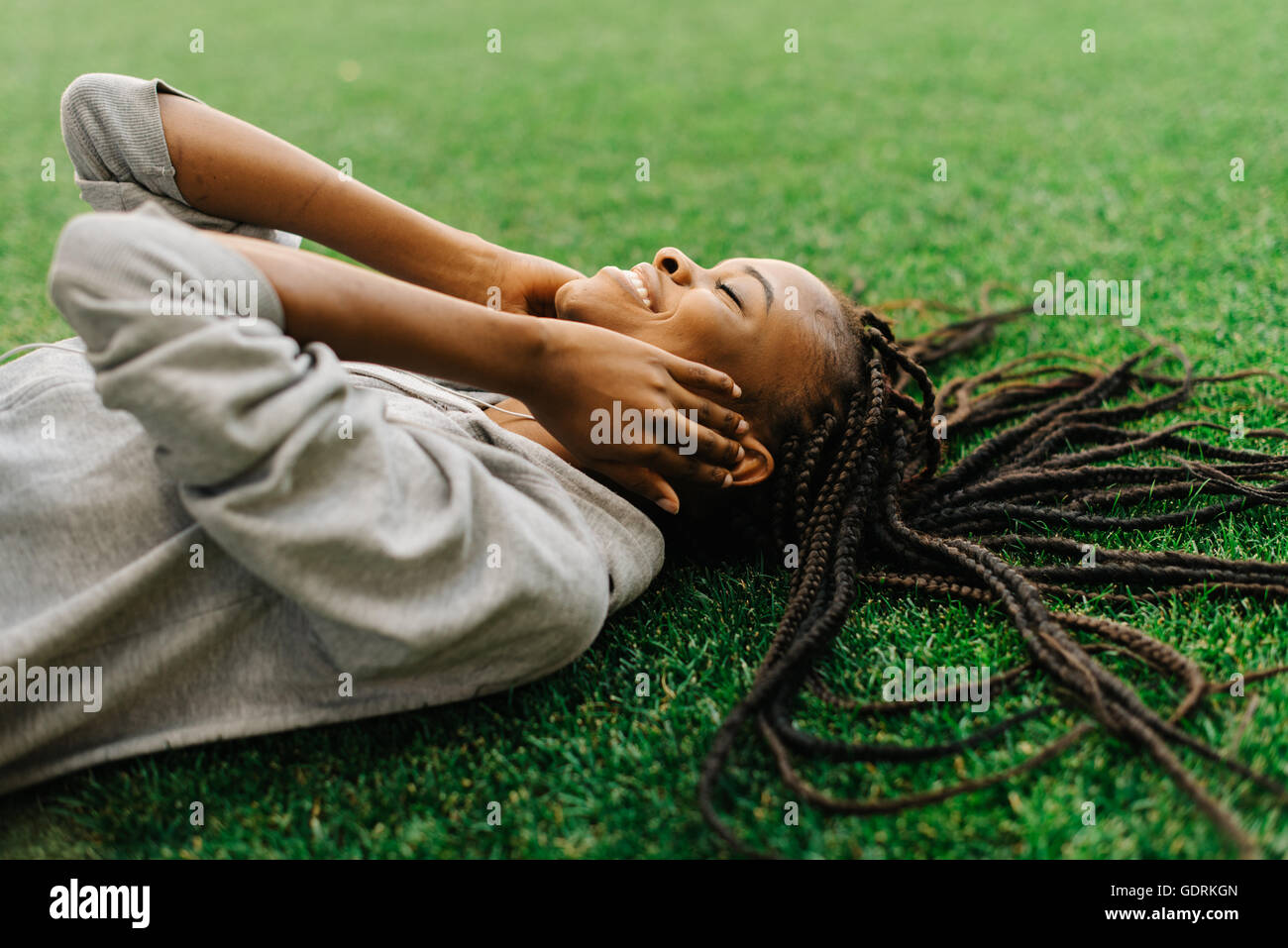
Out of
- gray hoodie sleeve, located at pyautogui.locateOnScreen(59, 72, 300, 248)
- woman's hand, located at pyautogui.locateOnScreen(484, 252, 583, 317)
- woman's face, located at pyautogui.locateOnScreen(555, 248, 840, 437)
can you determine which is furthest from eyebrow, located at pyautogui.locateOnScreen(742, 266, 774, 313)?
gray hoodie sleeve, located at pyautogui.locateOnScreen(59, 72, 300, 248)

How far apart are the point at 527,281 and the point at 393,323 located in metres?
0.77

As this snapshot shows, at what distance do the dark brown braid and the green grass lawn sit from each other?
5 cm

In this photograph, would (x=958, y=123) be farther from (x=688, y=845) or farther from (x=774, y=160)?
(x=688, y=845)

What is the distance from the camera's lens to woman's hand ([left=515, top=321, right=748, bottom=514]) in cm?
204

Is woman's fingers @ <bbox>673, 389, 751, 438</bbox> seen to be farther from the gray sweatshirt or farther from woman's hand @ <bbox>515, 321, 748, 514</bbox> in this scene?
the gray sweatshirt

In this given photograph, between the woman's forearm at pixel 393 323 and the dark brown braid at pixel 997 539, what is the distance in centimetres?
74

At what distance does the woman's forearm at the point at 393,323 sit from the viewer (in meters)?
1.88

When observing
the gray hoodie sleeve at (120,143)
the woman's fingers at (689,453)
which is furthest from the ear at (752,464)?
the gray hoodie sleeve at (120,143)

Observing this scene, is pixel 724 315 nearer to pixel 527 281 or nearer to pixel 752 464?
pixel 752 464

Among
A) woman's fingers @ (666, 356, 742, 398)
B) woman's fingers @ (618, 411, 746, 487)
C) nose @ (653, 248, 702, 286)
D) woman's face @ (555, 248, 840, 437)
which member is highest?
nose @ (653, 248, 702, 286)

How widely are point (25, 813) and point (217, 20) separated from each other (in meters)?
11.2

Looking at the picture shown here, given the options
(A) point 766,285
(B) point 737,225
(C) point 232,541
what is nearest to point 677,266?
(A) point 766,285

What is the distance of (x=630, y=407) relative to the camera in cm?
204

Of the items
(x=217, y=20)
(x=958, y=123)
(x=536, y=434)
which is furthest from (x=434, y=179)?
(x=217, y=20)
